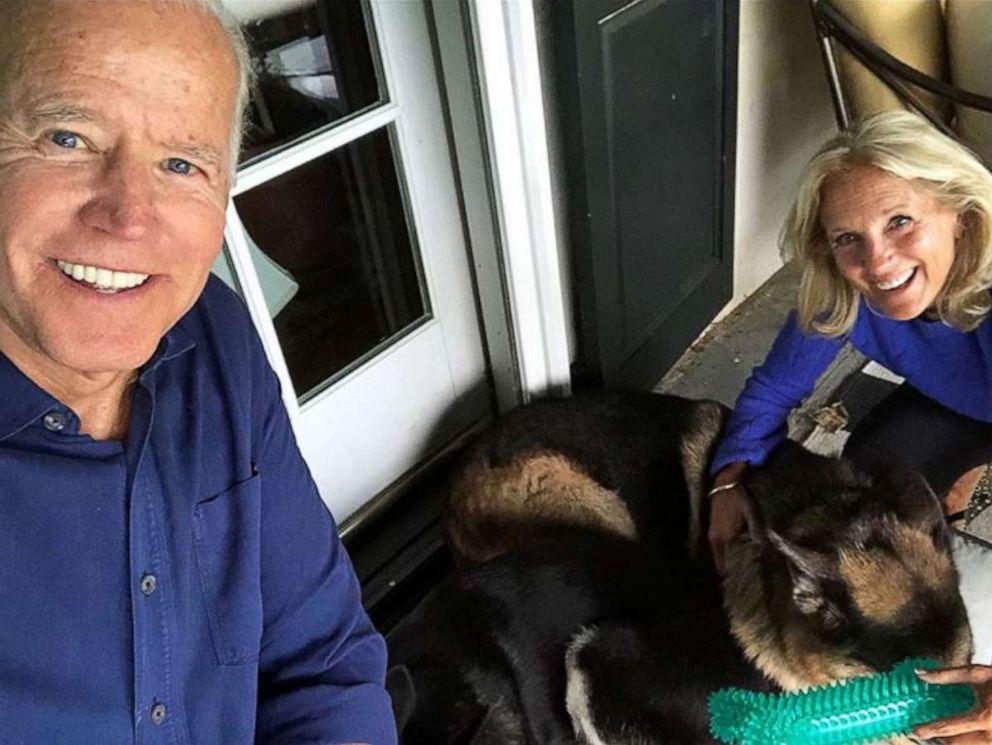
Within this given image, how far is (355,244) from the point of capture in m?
2.16

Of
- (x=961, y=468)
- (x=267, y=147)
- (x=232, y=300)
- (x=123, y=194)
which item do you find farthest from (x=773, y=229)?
(x=123, y=194)

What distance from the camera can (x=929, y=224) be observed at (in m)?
1.64

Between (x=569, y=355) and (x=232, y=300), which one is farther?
(x=569, y=355)

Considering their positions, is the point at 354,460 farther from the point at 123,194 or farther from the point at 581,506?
the point at 123,194

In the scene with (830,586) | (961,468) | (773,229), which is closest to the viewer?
(830,586)

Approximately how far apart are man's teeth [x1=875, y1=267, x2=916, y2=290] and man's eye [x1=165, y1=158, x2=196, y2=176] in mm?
1212

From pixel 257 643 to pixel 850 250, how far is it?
121cm

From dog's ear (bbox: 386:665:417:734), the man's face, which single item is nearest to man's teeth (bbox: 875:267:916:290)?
dog's ear (bbox: 386:665:417:734)

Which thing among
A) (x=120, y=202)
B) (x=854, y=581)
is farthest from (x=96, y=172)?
(x=854, y=581)

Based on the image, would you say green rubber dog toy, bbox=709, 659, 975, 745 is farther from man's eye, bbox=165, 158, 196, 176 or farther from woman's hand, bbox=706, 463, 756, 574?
man's eye, bbox=165, 158, 196, 176

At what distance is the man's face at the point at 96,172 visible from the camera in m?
0.89

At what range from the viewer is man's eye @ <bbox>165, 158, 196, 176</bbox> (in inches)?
38.2

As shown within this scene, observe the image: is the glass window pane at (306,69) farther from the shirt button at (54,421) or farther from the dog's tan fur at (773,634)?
the dog's tan fur at (773,634)

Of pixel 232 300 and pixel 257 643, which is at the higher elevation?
pixel 232 300
